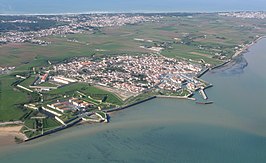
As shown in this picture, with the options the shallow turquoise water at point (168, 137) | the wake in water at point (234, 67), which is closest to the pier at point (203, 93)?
the shallow turquoise water at point (168, 137)

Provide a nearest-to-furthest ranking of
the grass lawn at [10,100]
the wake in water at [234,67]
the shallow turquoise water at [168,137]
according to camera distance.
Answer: the shallow turquoise water at [168,137] < the grass lawn at [10,100] < the wake in water at [234,67]

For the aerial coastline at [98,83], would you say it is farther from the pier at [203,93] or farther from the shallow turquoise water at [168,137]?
the shallow turquoise water at [168,137]

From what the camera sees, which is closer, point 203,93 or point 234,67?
point 203,93

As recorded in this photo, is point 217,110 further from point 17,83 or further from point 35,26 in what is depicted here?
point 35,26

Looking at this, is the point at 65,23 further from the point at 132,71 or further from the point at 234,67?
the point at 234,67

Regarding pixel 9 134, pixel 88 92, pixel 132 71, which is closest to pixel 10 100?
pixel 88 92

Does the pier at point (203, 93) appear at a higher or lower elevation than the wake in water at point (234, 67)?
lower

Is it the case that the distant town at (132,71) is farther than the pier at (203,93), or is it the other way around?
the distant town at (132,71)
